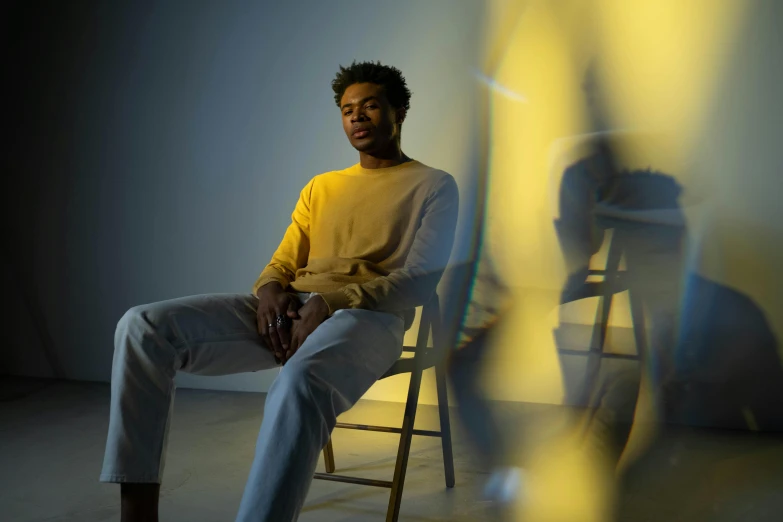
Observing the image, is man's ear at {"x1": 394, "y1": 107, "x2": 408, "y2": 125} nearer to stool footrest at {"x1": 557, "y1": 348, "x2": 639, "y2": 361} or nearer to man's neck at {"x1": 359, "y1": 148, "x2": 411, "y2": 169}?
man's neck at {"x1": 359, "y1": 148, "x2": 411, "y2": 169}

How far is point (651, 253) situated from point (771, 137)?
689 mm

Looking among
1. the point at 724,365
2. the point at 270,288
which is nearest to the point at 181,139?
the point at 270,288

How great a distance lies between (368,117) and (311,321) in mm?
728

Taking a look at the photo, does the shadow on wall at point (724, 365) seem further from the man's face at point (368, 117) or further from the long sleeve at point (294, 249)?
the long sleeve at point (294, 249)

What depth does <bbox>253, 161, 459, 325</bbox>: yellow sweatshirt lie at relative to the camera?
208 centimetres

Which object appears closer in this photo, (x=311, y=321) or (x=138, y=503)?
(x=138, y=503)

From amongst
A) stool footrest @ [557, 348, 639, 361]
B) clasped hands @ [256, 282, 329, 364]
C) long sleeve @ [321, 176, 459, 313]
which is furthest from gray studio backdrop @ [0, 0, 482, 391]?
clasped hands @ [256, 282, 329, 364]

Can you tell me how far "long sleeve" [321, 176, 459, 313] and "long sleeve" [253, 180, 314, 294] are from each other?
1.15 ft

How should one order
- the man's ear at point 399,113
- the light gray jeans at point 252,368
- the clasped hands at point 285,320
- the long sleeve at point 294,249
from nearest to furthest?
the light gray jeans at point 252,368
the clasped hands at point 285,320
the long sleeve at point 294,249
the man's ear at point 399,113

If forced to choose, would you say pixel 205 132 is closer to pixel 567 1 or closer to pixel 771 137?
pixel 567 1

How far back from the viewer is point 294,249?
93.7 inches

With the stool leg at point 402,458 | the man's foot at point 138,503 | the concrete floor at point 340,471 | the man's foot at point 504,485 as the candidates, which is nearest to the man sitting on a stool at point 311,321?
the man's foot at point 138,503

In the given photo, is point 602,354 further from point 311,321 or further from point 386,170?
point 311,321

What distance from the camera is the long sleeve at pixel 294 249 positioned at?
2.30 m
